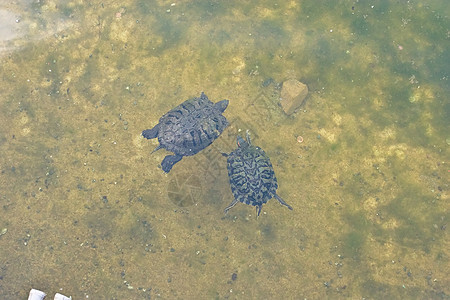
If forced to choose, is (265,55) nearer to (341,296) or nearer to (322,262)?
(322,262)

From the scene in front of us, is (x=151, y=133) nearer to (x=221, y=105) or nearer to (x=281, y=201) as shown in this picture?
(x=221, y=105)

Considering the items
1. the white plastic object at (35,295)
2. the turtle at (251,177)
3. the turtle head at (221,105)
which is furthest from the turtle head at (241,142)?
the white plastic object at (35,295)

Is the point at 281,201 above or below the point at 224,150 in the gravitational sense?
below

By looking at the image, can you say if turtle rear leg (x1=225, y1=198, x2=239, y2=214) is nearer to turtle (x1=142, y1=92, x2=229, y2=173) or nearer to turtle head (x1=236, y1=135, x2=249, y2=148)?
turtle head (x1=236, y1=135, x2=249, y2=148)

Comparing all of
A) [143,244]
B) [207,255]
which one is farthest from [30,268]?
[207,255]

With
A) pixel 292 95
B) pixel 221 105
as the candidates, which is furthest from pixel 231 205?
pixel 292 95
